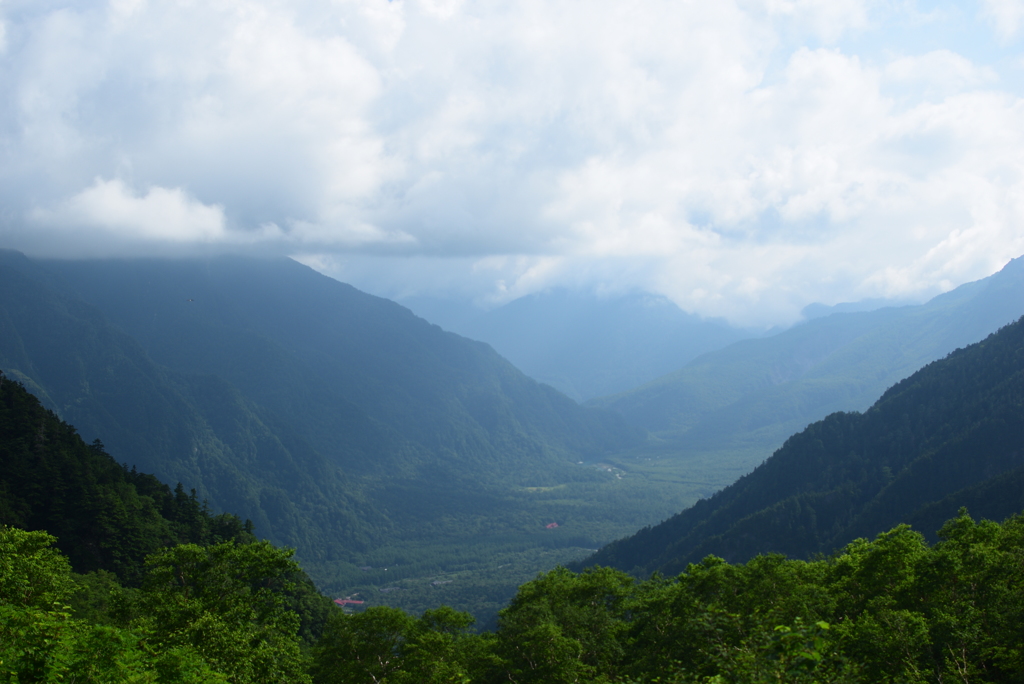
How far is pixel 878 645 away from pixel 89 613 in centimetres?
6568

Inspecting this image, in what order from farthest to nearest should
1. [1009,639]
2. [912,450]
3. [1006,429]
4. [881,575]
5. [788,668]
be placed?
[912,450], [1006,429], [881,575], [1009,639], [788,668]

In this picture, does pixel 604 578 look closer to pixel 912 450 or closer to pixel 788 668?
pixel 788 668

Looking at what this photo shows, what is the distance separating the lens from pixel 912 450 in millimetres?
199875

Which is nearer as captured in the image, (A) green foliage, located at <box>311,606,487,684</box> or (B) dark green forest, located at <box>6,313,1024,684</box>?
(B) dark green forest, located at <box>6,313,1024,684</box>

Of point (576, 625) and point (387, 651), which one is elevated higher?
point (387, 651)

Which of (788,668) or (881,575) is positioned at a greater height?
(788,668)

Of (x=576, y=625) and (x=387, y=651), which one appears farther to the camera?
(x=576, y=625)

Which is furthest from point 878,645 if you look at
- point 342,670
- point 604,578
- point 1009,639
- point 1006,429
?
point 1006,429

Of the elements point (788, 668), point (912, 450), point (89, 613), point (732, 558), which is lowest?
point (732, 558)

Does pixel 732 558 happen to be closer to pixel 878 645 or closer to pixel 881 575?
pixel 881 575

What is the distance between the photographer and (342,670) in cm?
4516

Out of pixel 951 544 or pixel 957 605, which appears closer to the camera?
pixel 957 605

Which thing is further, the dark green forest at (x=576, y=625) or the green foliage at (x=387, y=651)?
the green foliage at (x=387, y=651)

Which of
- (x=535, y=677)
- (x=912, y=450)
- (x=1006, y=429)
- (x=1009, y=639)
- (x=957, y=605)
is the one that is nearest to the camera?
(x=1009, y=639)
